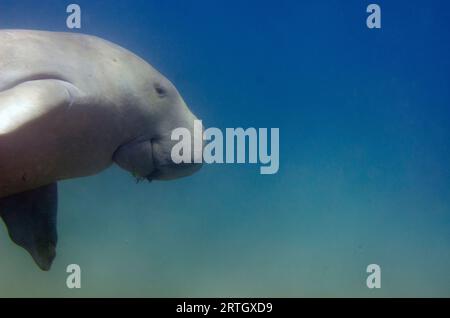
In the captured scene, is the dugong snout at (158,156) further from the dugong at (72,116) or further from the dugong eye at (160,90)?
the dugong eye at (160,90)

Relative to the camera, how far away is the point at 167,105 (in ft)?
17.5

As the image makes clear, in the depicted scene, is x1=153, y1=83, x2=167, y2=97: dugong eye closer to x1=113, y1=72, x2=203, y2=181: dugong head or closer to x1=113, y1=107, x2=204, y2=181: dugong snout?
x1=113, y1=72, x2=203, y2=181: dugong head

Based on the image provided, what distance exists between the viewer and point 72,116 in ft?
14.6

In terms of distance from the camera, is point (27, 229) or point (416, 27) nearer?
point (27, 229)

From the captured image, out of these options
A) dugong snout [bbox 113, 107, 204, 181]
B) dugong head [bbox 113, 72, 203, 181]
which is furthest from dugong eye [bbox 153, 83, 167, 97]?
dugong snout [bbox 113, 107, 204, 181]

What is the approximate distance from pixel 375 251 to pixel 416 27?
9523mm

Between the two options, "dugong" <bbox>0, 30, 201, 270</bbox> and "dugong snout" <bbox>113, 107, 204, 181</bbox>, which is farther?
"dugong snout" <bbox>113, 107, 204, 181</bbox>

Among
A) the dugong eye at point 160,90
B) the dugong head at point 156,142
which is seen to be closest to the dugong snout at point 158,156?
the dugong head at point 156,142

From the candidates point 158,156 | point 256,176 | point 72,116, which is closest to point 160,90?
point 158,156

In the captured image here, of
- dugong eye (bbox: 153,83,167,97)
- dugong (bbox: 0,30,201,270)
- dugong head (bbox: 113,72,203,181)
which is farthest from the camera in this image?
dugong eye (bbox: 153,83,167,97)

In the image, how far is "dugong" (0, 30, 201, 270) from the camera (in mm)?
4164
